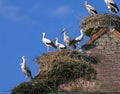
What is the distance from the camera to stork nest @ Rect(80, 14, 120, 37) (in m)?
22.2

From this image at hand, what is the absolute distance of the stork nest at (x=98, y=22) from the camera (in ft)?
73.0

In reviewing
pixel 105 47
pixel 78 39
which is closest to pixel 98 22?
pixel 78 39

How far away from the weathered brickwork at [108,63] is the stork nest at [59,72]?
0.24m

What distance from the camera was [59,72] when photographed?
19.7 m

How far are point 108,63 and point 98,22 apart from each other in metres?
3.16

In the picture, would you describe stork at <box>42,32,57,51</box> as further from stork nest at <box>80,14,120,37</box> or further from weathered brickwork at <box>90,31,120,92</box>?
weathered brickwork at <box>90,31,120,92</box>

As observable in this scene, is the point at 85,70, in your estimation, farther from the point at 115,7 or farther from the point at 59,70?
the point at 115,7

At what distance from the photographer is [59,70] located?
19.6 meters

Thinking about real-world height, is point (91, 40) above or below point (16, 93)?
above

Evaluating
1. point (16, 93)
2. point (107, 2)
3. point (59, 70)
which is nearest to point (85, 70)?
point (59, 70)

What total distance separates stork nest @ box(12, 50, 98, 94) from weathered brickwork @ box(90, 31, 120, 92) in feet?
0.78

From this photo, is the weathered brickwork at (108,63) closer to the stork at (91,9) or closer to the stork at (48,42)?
the stork at (48,42)

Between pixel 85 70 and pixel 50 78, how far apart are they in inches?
37.9

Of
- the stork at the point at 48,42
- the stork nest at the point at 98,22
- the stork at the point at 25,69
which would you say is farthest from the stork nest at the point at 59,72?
the stork at the point at 48,42
